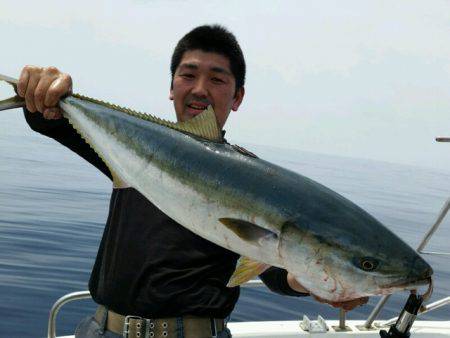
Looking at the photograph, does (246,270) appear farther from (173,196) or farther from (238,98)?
(238,98)

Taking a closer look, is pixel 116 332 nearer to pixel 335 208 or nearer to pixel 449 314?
pixel 335 208

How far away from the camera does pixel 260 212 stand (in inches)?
89.3

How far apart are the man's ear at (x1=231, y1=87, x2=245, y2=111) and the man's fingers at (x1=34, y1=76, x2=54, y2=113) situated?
1601 millimetres

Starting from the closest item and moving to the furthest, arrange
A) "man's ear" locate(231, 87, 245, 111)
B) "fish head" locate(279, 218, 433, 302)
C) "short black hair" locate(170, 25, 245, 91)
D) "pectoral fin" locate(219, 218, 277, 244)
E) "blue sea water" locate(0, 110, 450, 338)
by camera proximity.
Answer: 1. "fish head" locate(279, 218, 433, 302)
2. "pectoral fin" locate(219, 218, 277, 244)
3. "short black hair" locate(170, 25, 245, 91)
4. "man's ear" locate(231, 87, 245, 111)
5. "blue sea water" locate(0, 110, 450, 338)

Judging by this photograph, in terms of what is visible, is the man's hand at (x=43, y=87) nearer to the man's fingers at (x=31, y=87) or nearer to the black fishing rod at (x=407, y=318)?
the man's fingers at (x=31, y=87)

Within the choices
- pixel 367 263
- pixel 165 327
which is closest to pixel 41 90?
pixel 165 327

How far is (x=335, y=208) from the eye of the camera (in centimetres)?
229

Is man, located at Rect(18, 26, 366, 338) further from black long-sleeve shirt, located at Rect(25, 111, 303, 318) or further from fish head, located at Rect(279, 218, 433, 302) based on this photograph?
fish head, located at Rect(279, 218, 433, 302)

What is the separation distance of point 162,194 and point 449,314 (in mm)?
11087

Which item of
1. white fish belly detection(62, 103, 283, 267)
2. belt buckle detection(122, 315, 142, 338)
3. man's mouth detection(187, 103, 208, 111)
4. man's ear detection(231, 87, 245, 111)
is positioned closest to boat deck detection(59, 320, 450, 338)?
belt buckle detection(122, 315, 142, 338)

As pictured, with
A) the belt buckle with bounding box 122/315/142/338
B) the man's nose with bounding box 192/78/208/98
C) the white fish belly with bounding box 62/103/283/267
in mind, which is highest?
the man's nose with bounding box 192/78/208/98

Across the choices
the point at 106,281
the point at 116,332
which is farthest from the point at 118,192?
the point at 116,332

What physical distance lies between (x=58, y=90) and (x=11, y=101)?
295 millimetres

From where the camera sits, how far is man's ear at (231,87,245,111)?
4039 millimetres
